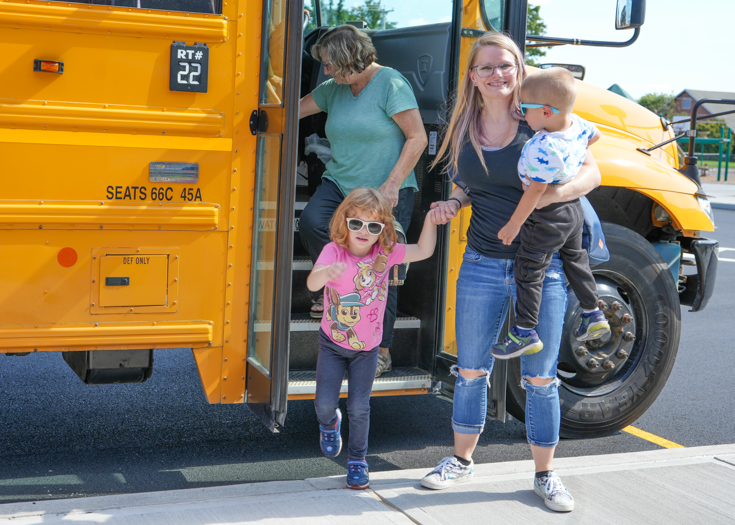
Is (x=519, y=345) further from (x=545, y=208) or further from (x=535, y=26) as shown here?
(x=535, y=26)

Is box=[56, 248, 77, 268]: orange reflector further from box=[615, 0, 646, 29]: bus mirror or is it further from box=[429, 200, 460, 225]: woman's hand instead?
box=[615, 0, 646, 29]: bus mirror

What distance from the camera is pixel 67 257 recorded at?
2859 mm

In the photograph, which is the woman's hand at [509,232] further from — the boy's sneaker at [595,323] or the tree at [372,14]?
the tree at [372,14]

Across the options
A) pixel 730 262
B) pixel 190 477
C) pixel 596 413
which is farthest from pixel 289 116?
pixel 730 262

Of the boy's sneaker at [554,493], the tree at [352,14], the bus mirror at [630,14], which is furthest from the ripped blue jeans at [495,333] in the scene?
the tree at [352,14]

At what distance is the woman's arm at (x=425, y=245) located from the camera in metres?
2.83

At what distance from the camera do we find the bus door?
112 inches

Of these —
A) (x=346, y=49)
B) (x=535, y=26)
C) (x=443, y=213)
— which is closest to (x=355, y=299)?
(x=443, y=213)

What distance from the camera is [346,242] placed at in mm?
2834

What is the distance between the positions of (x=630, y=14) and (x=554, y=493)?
2.31m

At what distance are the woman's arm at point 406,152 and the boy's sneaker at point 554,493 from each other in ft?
4.06

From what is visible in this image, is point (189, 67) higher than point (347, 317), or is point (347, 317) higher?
point (189, 67)

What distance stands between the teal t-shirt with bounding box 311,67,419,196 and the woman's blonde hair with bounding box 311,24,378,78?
0.11 meters

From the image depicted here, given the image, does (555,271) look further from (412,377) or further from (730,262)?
(730,262)
